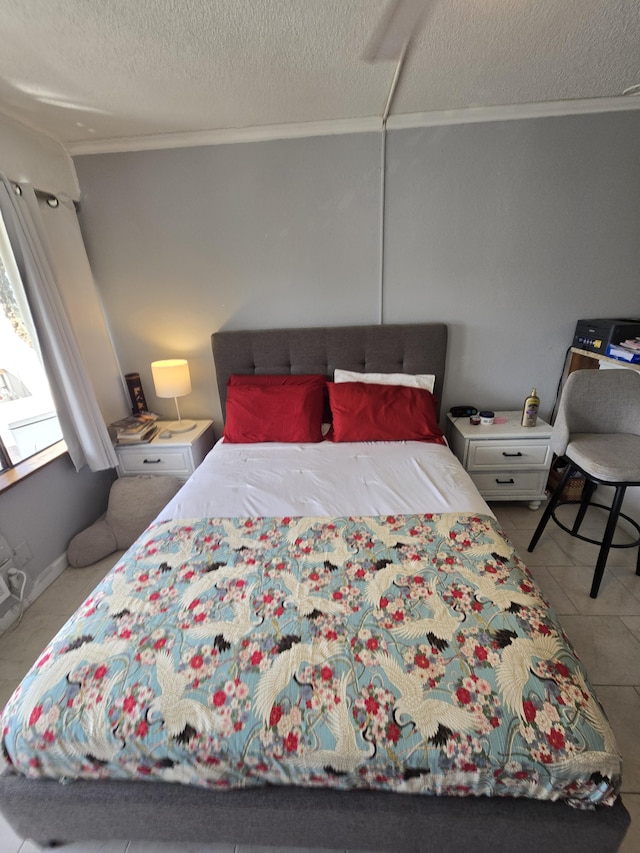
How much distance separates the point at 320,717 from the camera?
842 millimetres

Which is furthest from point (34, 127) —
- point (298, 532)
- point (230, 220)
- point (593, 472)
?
point (593, 472)

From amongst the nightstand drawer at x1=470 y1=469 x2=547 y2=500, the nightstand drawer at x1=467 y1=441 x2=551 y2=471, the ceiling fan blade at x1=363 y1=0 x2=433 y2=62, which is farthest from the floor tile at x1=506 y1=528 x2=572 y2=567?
the ceiling fan blade at x1=363 y1=0 x2=433 y2=62

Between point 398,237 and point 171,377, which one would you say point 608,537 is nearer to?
point 398,237

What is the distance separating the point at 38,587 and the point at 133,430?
3.34ft

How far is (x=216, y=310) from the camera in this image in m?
2.51

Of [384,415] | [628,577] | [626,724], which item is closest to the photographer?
[626,724]

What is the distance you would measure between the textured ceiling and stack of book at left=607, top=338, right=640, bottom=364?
1.30 m

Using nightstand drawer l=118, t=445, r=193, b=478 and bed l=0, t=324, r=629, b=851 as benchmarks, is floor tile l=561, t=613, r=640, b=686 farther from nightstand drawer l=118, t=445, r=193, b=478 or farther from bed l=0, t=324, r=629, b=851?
nightstand drawer l=118, t=445, r=193, b=478

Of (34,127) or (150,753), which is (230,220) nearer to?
(34,127)

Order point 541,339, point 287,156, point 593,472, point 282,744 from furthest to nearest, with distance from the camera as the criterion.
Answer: point 541,339 → point 287,156 → point 593,472 → point 282,744

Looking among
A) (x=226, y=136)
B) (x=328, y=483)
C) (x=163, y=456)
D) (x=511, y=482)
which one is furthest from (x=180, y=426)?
(x=511, y=482)

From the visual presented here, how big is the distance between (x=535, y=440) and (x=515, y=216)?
4.64 ft

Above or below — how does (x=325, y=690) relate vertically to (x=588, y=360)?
below

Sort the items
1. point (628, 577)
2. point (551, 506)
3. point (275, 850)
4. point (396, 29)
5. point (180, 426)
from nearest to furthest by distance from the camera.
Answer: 1. point (275, 850)
2. point (396, 29)
3. point (628, 577)
4. point (551, 506)
5. point (180, 426)
